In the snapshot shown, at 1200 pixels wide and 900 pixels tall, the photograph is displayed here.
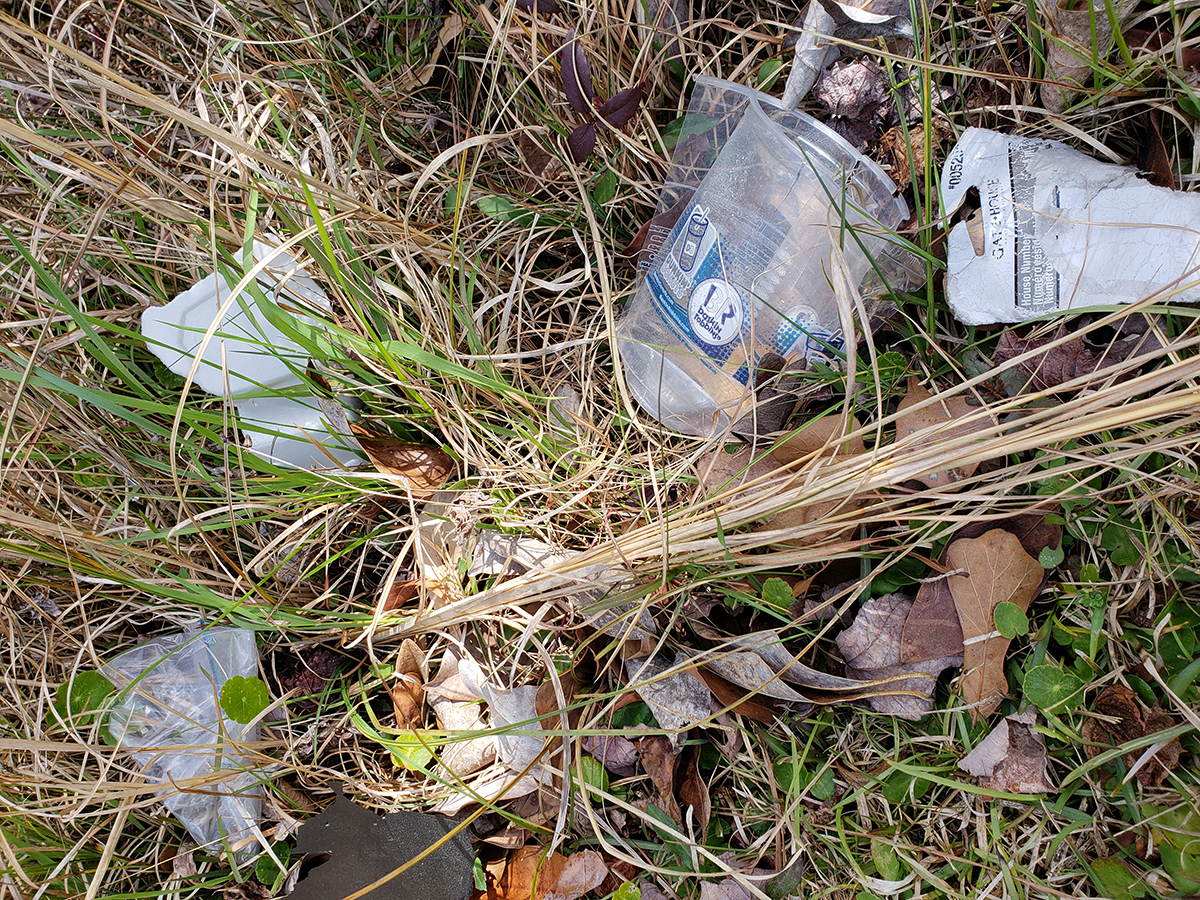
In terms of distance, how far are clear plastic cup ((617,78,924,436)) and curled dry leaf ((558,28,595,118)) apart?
0.27m

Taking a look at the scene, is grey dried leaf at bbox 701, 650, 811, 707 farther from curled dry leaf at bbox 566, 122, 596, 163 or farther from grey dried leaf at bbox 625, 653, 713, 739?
curled dry leaf at bbox 566, 122, 596, 163

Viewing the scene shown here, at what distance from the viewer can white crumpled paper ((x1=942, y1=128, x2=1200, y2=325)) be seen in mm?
1336

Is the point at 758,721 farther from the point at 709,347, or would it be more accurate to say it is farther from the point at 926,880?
the point at 709,347

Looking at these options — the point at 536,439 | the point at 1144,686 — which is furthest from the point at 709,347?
the point at 1144,686

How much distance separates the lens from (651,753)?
1550 millimetres

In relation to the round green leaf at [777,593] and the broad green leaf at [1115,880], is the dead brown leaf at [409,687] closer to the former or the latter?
the round green leaf at [777,593]

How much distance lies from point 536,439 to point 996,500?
35.8 inches

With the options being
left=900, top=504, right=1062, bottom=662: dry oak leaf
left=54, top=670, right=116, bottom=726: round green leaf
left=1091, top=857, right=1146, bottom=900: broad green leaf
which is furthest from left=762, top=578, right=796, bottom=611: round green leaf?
Result: left=54, top=670, right=116, bottom=726: round green leaf

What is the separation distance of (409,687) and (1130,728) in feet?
4.72

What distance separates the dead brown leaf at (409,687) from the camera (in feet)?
5.51

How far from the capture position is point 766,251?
153cm

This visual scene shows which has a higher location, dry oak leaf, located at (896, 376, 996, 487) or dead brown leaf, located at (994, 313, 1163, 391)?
dead brown leaf, located at (994, 313, 1163, 391)

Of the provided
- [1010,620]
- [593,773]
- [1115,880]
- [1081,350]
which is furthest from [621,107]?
[1115,880]

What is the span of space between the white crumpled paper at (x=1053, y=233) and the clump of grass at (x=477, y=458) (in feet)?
0.25
